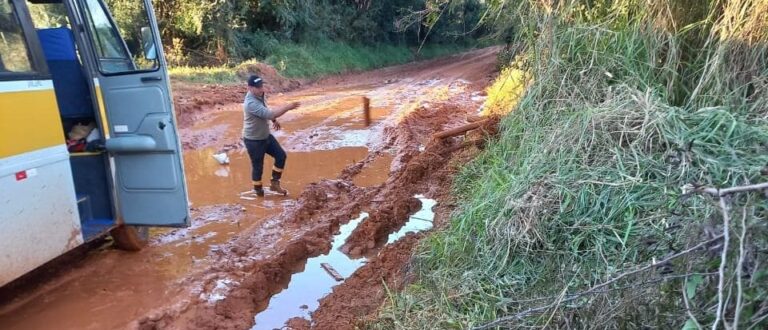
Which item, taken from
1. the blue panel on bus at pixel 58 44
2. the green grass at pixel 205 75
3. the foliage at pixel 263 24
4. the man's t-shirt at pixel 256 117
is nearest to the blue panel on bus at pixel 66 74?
the blue panel on bus at pixel 58 44

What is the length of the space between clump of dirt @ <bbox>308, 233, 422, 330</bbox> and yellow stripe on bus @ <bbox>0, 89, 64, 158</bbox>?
2.46m

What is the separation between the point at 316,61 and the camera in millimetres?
24062

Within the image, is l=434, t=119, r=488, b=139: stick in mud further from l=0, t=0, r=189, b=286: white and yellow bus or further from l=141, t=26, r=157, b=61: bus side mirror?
l=141, t=26, r=157, b=61: bus side mirror

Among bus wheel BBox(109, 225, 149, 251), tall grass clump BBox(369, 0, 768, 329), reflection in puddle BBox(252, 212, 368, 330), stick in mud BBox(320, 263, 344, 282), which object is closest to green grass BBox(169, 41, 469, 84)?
bus wheel BBox(109, 225, 149, 251)

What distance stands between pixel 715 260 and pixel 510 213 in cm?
221

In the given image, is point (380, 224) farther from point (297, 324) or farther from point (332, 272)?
point (297, 324)

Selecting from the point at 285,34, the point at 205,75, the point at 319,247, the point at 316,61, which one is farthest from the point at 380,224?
the point at 285,34

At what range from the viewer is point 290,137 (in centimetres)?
1108

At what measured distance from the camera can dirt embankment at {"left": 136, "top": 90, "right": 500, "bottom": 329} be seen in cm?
446

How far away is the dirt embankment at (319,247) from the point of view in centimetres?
446

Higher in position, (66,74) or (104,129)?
(66,74)

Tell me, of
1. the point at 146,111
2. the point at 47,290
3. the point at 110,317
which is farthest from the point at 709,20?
the point at 47,290

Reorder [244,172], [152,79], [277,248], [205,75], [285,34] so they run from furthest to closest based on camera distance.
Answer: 1. [285,34]
2. [205,75]
3. [244,172]
4. [277,248]
5. [152,79]

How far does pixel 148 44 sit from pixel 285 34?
65.7 feet
